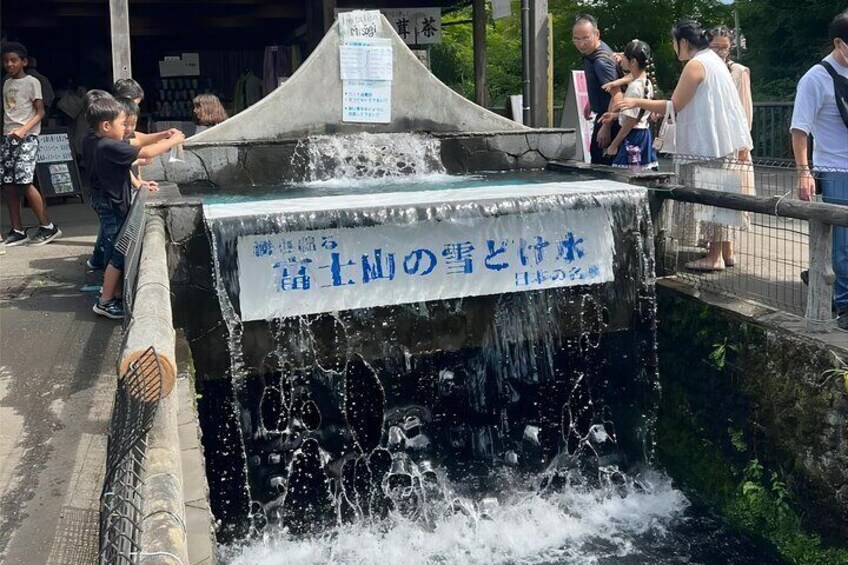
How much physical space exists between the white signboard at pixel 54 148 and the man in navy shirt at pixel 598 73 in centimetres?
681

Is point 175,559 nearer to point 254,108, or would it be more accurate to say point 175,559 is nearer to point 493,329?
point 493,329

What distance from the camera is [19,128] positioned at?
8586 mm

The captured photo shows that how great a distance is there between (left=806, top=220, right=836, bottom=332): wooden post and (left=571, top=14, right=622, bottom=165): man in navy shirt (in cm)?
254

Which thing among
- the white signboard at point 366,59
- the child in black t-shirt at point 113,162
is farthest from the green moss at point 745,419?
the child in black t-shirt at point 113,162

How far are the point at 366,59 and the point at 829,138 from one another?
3834 millimetres

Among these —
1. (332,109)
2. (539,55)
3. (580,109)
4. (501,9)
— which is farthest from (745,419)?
(501,9)

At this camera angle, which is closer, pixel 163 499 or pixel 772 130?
pixel 163 499

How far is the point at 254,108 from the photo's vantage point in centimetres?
720

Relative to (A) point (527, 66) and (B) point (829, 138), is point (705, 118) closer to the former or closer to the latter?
(B) point (829, 138)

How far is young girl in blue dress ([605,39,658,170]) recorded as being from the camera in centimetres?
683

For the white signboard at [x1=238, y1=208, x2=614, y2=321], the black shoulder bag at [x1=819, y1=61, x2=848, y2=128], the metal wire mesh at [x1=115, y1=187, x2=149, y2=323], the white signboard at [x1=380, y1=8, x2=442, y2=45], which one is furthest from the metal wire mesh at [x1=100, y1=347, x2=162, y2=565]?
the white signboard at [x1=380, y1=8, x2=442, y2=45]

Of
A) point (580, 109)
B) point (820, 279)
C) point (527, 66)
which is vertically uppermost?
point (527, 66)

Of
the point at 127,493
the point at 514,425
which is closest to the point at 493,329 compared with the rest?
the point at 514,425

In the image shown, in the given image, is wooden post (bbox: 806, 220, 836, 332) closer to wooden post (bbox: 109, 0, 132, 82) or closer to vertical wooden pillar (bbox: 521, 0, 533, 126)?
vertical wooden pillar (bbox: 521, 0, 533, 126)
